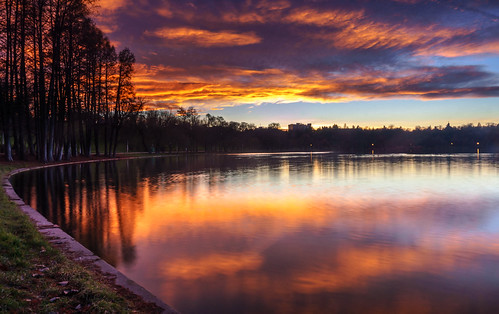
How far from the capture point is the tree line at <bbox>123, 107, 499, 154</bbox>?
304ft

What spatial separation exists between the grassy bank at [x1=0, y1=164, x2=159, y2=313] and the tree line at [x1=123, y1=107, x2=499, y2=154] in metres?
77.7

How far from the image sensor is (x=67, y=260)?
237 inches

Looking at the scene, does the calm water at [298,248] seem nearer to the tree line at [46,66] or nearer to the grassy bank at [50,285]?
the grassy bank at [50,285]

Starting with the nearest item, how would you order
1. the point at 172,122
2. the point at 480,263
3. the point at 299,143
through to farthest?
the point at 480,263 → the point at 172,122 → the point at 299,143

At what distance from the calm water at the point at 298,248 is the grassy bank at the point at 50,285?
2.70 ft

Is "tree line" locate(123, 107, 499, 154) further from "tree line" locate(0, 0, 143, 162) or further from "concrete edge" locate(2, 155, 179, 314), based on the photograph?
"concrete edge" locate(2, 155, 179, 314)

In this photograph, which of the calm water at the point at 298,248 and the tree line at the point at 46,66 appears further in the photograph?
the tree line at the point at 46,66

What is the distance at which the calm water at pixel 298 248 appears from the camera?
208 inches

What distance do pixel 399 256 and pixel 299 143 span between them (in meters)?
191

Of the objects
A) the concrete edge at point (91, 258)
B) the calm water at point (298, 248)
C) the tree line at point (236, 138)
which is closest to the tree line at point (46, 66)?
the calm water at point (298, 248)

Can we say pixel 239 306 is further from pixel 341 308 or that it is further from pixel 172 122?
pixel 172 122

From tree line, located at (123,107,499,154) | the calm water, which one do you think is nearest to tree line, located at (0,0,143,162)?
the calm water

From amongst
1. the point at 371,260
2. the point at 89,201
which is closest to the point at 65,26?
the point at 89,201

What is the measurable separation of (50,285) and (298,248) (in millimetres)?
4751
